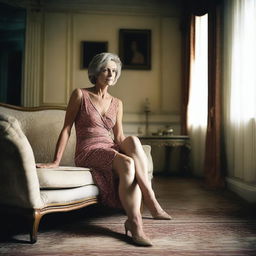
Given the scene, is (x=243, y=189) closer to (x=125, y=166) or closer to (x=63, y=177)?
(x=125, y=166)

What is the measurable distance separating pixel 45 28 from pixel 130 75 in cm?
136

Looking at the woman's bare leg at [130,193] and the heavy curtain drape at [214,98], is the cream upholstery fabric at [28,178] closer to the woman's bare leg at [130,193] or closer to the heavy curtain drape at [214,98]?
the woman's bare leg at [130,193]

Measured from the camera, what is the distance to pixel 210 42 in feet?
10.7

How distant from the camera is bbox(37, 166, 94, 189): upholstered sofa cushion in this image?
4.96 feet

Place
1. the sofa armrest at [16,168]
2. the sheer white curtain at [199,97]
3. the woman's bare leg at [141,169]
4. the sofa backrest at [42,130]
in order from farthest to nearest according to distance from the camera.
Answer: the sheer white curtain at [199,97] < the sofa backrest at [42,130] < the woman's bare leg at [141,169] < the sofa armrest at [16,168]

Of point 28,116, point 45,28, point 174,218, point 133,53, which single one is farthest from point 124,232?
point 45,28

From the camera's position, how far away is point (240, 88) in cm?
276

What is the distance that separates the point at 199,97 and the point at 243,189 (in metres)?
1.56

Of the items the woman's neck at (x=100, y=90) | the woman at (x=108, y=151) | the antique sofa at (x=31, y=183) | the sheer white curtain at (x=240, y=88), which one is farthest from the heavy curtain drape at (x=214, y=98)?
the antique sofa at (x=31, y=183)

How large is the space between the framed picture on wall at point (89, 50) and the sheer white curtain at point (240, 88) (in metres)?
1.81

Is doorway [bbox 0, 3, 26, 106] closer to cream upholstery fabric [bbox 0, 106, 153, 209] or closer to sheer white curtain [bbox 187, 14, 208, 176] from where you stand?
sheer white curtain [bbox 187, 14, 208, 176]

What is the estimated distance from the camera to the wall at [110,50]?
4.25 meters

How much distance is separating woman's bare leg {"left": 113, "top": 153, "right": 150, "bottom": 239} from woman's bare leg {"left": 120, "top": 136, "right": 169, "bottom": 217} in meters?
0.05

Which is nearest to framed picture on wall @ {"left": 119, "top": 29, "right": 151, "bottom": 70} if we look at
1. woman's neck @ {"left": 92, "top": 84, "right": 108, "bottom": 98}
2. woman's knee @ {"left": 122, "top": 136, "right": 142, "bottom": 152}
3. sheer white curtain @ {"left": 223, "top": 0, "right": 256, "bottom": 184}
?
sheer white curtain @ {"left": 223, "top": 0, "right": 256, "bottom": 184}
